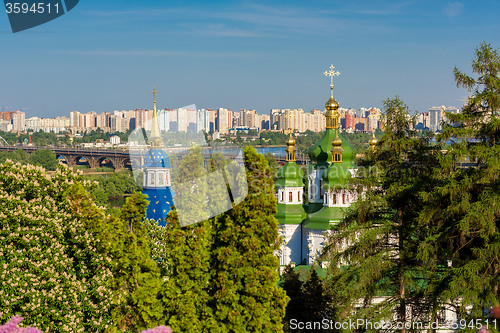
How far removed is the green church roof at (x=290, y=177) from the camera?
24.2 m

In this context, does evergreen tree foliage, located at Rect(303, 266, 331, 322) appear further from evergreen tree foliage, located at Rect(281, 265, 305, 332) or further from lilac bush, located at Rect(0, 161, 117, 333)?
lilac bush, located at Rect(0, 161, 117, 333)

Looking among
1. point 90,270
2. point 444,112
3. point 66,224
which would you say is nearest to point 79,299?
point 90,270

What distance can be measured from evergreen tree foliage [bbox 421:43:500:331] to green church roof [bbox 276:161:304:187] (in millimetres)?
14311

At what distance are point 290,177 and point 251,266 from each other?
14.9 meters

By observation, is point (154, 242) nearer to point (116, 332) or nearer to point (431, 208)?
point (116, 332)

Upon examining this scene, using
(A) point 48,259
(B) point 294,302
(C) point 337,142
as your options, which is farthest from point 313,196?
(A) point 48,259

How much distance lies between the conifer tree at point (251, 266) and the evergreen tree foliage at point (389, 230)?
151 cm

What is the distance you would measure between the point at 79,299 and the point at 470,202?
5851 millimetres

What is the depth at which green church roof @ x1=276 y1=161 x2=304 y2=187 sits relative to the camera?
2425cm

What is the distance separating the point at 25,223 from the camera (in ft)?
31.1

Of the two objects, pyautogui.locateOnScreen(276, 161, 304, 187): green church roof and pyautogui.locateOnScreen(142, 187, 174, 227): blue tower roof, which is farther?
pyautogui.locateOnScreen(276, 161, 304, 187): green church roof
